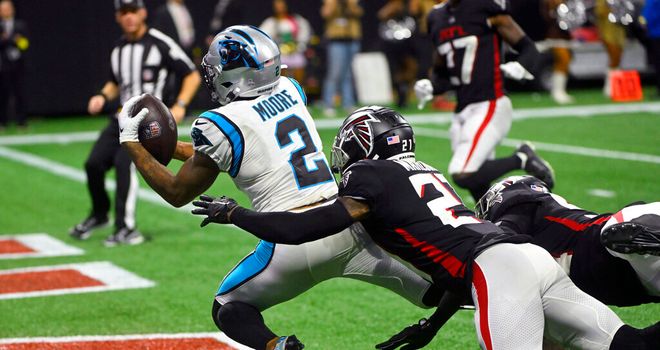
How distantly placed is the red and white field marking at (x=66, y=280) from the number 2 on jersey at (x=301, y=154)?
286 cm

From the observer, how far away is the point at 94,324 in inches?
247

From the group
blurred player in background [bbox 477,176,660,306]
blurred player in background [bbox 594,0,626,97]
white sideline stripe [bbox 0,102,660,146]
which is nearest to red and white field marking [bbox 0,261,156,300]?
blurred player in background [bbox 477,176,660,306]

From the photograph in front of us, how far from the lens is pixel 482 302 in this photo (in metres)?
3.97

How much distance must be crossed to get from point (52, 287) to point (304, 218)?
144 inches

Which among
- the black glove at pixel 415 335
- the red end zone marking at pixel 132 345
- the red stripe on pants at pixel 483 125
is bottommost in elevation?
the red end zone marking at pixel 132 345

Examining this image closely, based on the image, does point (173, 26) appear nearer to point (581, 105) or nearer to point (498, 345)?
point (581, 105)

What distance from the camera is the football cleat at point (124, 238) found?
868cm

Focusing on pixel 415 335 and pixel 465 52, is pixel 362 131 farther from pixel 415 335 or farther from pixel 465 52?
pixel 465 52

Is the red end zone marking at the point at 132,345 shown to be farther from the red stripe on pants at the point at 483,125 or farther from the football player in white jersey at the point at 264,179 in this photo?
the red stripe on pants at the point at 483,125

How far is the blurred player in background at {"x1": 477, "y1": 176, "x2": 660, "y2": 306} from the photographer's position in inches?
160

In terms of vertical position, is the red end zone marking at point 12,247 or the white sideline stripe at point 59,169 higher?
the red end zone marking at point 12,247

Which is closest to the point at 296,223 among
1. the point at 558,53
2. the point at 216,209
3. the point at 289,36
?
the point at 216,209

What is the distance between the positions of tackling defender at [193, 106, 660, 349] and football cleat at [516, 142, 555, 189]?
3.62m

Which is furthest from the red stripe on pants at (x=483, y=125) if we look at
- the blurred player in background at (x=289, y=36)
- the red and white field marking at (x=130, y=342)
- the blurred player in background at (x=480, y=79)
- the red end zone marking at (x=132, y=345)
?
the blurred player in background at (x=289, y=36)
